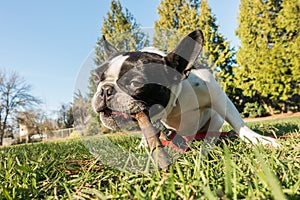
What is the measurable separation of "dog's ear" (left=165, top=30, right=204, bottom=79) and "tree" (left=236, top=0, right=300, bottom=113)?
46.4 feet

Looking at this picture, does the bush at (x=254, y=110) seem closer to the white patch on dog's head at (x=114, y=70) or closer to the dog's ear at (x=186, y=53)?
the dog's ear at (x=186, y=53)

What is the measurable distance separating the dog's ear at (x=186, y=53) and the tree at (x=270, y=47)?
14.1 m

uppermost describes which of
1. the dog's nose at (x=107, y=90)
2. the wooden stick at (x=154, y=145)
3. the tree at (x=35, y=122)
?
the tree at (x=35, y=122)

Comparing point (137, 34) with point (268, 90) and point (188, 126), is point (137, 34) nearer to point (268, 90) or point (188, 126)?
point (188, 126)

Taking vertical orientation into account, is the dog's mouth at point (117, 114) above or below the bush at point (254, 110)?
below

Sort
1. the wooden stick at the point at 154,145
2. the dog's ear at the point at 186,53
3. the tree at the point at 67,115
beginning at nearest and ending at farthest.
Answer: the wooden stick at the point at 154,145
the dog's ear at the point at 186,53
the tree at the point at 67,115

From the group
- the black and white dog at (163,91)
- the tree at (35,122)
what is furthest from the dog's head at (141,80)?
the tree at (35,122)

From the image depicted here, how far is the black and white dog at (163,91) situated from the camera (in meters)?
1.76

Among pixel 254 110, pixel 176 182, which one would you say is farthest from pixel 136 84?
pixel 254 110

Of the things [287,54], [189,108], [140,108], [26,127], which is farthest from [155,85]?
[26,127]

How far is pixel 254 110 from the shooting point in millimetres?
16969

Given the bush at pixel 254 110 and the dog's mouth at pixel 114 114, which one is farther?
the bush at pixel 254 110

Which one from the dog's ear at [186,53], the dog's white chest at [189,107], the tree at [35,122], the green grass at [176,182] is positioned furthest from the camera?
the tree at [35,122]

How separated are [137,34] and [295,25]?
13.8m
